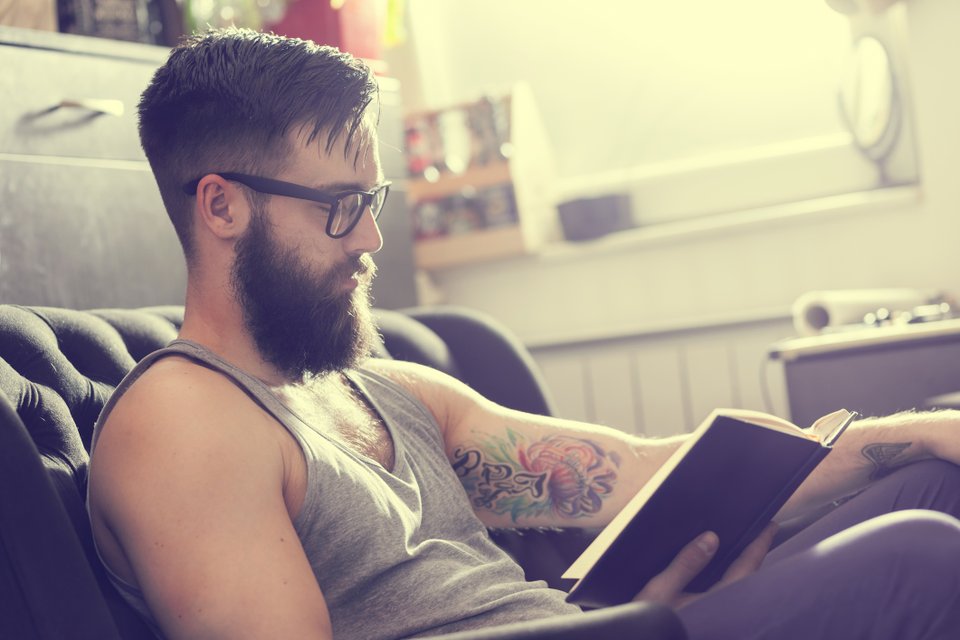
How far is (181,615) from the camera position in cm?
99

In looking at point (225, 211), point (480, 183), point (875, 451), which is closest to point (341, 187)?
point (225, 211)

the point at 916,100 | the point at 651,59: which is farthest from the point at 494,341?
A: the point at 651,59

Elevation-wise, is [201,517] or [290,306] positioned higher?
[290,306]

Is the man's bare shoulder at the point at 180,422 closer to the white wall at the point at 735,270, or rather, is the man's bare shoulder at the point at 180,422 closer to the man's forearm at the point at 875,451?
the man's forearm at the point at 875,451

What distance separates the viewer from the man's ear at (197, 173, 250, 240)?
1.25 metres

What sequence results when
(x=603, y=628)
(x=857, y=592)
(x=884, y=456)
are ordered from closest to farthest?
(x=603, y=628) < (x=857, y=592) < (x=884, y=456)

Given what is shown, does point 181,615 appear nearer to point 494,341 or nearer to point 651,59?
point 494,341

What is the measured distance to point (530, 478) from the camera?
4.85 ft

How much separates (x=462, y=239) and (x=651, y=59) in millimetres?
648

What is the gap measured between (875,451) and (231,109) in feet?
2.86

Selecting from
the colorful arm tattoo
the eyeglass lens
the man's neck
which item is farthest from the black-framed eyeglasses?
the colorful arm tattoo

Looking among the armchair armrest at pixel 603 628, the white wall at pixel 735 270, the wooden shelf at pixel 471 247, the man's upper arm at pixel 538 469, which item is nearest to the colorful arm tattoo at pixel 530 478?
the man's upper arm at pixel 538 469

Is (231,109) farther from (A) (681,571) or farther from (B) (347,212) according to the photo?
(A) (681,571)

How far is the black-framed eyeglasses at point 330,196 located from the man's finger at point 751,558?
0.57m
